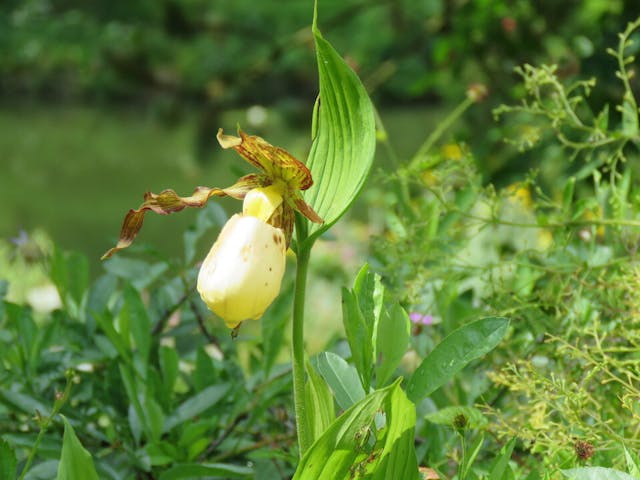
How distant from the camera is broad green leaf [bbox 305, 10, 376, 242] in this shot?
13.5 inches

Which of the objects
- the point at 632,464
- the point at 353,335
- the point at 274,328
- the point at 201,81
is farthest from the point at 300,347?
the point at 201,81

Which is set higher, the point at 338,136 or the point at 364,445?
the point at 338,136

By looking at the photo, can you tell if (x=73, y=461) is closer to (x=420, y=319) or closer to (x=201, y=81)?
(x=420, y=319)

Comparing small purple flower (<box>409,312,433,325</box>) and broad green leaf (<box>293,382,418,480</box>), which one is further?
small purple flower (<box>409,312,433,325</box>)

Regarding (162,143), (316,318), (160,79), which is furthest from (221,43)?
(316,318)

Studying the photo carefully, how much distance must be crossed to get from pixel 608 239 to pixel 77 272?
0.37 metres

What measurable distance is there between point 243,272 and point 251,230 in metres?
0.02

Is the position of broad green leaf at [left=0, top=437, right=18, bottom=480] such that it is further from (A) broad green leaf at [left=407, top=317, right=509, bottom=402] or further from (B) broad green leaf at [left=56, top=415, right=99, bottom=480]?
(A) broad green leaf at [left=407, top=317, right=509, bottom=402]

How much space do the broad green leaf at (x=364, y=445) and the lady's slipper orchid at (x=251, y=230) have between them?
5 cm

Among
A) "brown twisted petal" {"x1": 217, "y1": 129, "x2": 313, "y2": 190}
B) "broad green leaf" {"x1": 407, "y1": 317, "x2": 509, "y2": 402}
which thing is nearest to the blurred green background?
"brown twisted petal" {"x1": 217, "y1": 129, "x2": 313, "y2": 190}

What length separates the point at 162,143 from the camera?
8641mm

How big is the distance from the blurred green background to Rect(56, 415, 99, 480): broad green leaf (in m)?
0.14

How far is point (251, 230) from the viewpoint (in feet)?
1.08

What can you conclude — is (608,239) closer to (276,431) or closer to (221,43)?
(276,431)
